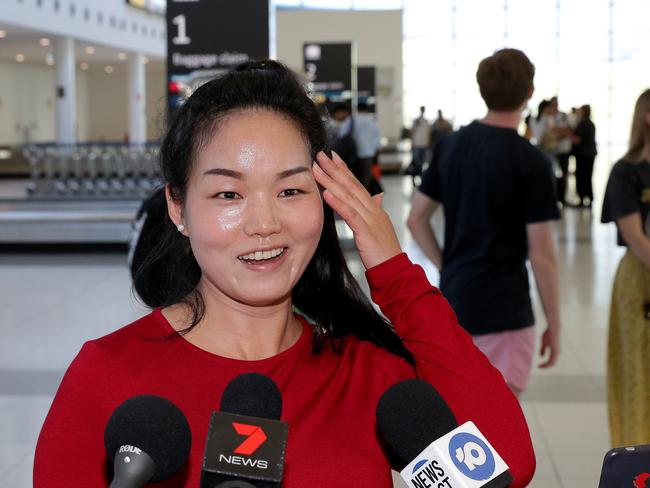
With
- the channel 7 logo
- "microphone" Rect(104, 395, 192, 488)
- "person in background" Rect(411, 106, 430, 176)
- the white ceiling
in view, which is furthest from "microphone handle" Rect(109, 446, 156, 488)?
the white ceiling

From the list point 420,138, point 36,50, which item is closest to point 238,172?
point 420,138

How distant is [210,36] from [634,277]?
18.8 ft

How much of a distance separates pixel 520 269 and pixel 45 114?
3750 centimetres

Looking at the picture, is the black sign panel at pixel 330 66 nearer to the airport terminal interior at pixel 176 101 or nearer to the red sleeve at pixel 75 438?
the airport terminal interior at pixel 176 101

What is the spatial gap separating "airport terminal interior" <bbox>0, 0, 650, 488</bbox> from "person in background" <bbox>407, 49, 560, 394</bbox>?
21 centimetres

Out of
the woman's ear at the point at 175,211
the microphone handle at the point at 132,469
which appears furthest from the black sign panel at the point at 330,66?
the microphone handle at the point at 132,469

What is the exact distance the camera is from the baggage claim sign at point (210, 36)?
8.32m

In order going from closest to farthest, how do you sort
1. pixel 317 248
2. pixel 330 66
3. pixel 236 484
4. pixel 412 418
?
pixel 236 484 < pixel 412 418 < pixel 317 248 < pixel 330 66

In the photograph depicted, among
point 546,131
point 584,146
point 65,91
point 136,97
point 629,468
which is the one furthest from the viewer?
point 136,97

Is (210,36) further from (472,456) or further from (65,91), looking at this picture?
(65,91)

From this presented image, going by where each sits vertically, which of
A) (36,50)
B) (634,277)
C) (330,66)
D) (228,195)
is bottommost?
(634,277)

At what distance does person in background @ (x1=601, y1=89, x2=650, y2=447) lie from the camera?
3496mm

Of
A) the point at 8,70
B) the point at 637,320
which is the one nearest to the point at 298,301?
the point at 637,320

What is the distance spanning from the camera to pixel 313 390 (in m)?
1.54
